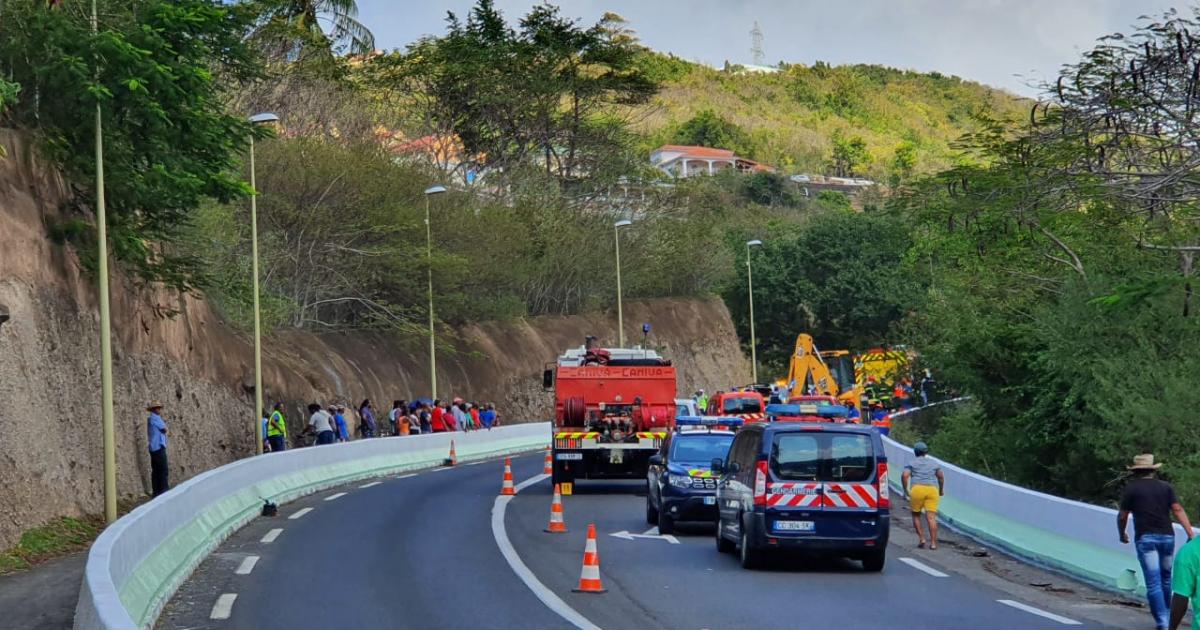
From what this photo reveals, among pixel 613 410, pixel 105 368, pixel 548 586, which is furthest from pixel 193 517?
pixel 613 410

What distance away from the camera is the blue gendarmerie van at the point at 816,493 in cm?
1756

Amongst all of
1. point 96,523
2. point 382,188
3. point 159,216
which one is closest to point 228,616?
point 96,523

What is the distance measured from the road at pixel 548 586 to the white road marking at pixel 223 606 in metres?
0.03

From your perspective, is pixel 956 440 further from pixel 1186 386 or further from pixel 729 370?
pixel 729 370

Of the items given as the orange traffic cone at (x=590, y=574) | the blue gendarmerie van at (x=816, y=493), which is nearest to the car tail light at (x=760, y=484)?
→ the blue gendarmerie van at (x=816, y=493)

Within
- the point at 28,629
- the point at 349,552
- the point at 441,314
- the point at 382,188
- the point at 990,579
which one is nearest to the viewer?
the point at 28,629

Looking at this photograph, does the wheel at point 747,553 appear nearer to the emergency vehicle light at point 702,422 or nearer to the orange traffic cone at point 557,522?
the orange traffic cone at point 557,522

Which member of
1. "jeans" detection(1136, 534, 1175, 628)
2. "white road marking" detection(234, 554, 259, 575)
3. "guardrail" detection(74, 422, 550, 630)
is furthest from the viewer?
"white road marking" detection(234, 554, 259, 575)

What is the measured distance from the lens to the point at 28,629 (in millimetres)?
13977

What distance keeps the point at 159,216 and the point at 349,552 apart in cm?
1173

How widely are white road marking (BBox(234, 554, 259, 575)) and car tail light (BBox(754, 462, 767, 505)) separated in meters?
6.13

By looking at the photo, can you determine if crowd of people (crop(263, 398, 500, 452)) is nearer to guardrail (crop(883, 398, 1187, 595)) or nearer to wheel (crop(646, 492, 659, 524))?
wheel (crop(646, 492, 659, 524))

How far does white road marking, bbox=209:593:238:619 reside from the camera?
14.2m

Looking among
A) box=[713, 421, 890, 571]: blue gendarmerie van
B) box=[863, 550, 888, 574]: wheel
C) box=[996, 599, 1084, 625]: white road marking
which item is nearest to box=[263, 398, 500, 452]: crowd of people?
box=[713, 421, 890, 571]: blue gendarmerie van
